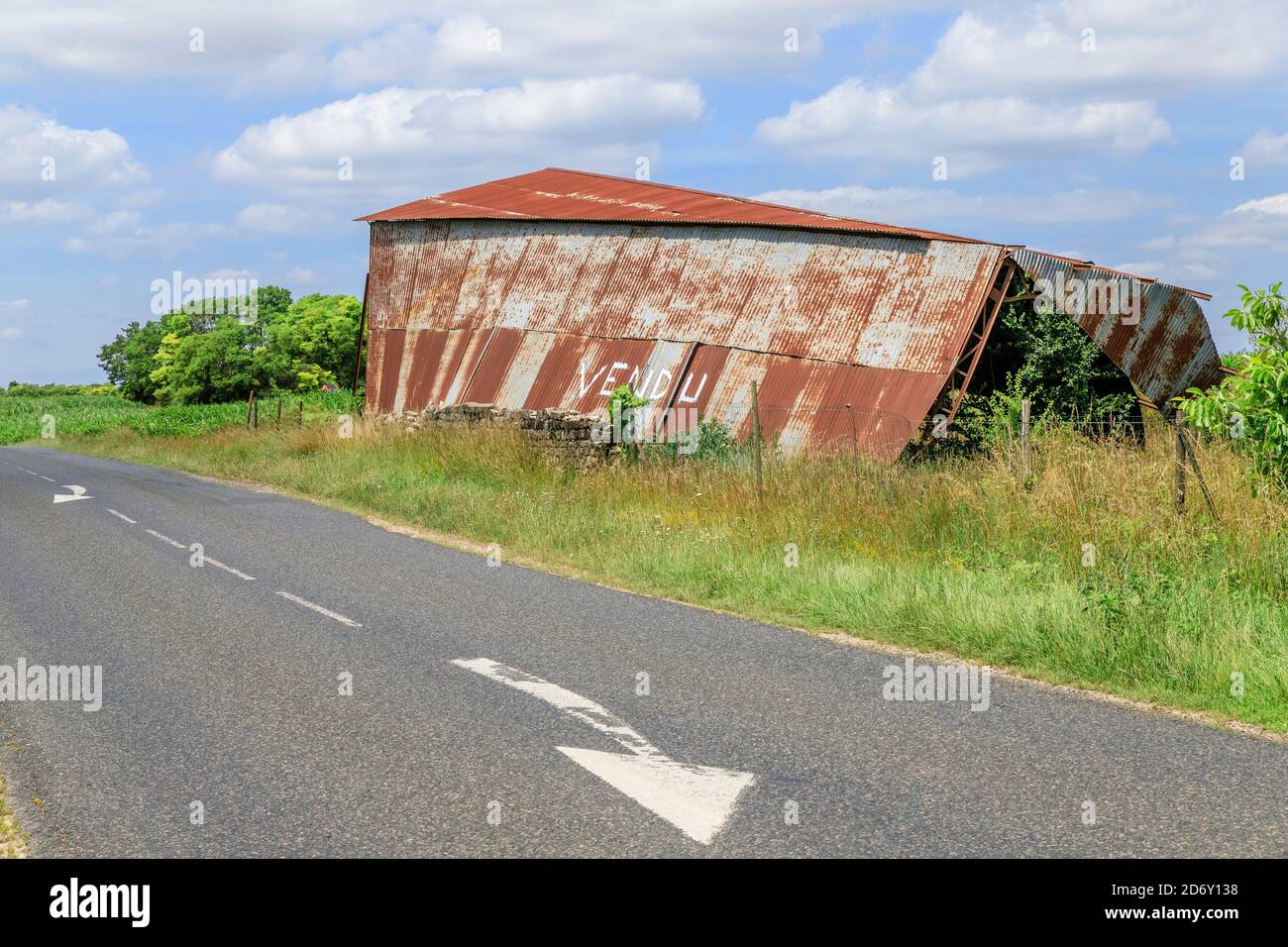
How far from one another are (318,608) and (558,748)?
206 inches

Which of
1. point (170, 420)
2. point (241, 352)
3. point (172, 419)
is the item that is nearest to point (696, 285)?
point (170, 420)

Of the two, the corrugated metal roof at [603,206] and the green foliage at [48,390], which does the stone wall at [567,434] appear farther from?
the green foliage at [48,390]

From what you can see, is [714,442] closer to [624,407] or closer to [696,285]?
[624,407]

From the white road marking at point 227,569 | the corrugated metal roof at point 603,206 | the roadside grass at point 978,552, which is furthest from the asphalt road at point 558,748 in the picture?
the corrugated metal roof at point 603,206

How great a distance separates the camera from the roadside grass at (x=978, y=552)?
811 cm

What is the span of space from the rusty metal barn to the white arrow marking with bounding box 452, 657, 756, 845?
1231 centimetres

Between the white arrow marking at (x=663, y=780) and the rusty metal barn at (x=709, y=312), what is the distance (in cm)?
1231

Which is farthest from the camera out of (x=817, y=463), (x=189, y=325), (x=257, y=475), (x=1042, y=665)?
(x=189, y=325)

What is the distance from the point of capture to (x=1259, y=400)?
36.9 feet

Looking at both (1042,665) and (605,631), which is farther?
(605,631)

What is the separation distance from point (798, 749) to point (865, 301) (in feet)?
56.3
